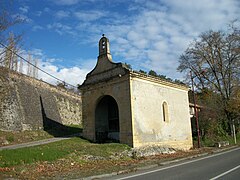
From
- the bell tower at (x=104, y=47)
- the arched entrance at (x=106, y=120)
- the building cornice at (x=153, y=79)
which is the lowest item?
the arched entrance at (x=106, y=120)

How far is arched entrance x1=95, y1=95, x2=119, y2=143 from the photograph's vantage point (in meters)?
20.0

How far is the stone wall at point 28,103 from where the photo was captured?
23.1m

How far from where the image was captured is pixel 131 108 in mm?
17031

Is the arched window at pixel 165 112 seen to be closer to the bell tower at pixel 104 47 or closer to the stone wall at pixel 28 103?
the bell tower at pixel 104 47

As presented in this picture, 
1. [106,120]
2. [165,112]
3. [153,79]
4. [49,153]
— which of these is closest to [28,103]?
[106,120]

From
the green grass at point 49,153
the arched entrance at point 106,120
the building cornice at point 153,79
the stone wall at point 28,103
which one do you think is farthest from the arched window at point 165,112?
the stone wall at point 28,103

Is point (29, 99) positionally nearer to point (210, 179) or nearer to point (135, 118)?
point (135, 118)

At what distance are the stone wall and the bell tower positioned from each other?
7372mm

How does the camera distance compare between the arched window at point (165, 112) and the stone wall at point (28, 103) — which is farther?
the stone wall at point (28, 103)

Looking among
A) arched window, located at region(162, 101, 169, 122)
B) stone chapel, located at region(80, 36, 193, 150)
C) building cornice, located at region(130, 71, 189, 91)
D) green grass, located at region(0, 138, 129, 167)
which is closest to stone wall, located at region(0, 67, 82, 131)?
green grass, located at region(0, 138, 129, 167)

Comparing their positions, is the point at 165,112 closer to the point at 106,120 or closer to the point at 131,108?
the point at 131,108

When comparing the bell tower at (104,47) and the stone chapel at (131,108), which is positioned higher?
the bell tower at (104,47)

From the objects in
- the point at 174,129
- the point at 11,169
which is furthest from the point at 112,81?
the point at 11,169

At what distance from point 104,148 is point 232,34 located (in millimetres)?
25118
